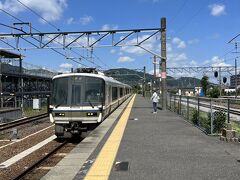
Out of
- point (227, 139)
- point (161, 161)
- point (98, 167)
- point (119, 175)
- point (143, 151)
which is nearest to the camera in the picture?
point (119, 175)

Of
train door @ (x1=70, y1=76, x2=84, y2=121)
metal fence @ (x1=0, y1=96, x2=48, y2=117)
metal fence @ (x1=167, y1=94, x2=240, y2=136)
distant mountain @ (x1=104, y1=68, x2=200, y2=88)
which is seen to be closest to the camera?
metal fence @ (x1=167, y1=94, x2=240, y2=136)

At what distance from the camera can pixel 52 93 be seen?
16.2 m

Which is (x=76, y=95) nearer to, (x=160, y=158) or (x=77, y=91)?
(x=77, y=91)

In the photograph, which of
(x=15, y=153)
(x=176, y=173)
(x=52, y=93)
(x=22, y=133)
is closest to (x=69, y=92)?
(x=52, y=93)

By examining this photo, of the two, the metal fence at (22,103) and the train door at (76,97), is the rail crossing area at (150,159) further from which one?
the metal fence at (22,103)

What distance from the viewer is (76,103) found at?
1582 cm

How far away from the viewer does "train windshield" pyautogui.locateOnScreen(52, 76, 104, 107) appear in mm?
15875

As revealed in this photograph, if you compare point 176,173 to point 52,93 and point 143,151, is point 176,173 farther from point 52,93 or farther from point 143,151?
point 52,93

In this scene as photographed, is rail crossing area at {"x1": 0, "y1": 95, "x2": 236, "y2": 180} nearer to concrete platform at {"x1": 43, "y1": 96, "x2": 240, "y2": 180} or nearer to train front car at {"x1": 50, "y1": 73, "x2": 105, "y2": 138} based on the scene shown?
concrete platform at {"x1": 43, "y1": 96, "x2": 240, "y2": 180}

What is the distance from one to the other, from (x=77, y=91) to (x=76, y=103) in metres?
0.50

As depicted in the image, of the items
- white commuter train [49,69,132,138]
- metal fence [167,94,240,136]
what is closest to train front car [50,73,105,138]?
white commuter train [49,69,132,138]

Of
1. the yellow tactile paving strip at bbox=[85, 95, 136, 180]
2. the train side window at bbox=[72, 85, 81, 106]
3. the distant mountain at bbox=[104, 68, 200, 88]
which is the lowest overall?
the yellow tactile paving strip at bbox=[85, 95, 136, 180]

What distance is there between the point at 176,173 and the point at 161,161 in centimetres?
114

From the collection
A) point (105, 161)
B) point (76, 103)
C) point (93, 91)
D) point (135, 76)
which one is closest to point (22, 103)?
point (93, 91)
